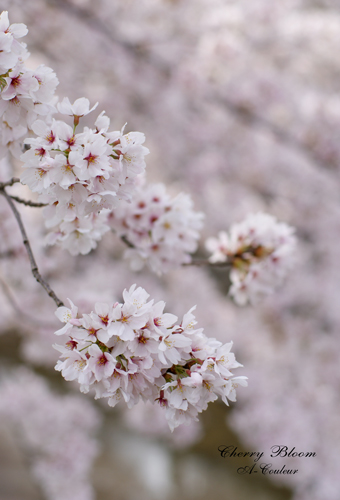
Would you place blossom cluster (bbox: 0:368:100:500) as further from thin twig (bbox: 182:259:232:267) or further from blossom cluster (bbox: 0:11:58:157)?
blossom cluster (bbox: 0:11:58:157)

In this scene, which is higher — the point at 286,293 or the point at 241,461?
the point at 286,293

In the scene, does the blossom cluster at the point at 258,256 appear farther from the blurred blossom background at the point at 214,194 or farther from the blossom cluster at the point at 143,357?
the blurred blossom background at the point at 214,194

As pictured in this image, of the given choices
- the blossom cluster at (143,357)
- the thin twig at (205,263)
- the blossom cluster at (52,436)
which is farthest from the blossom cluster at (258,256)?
the blossom cluster at (52,436)

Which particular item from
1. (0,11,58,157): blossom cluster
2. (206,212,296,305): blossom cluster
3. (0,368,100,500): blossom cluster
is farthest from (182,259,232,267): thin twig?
(0,368,100,500): blossom cluster

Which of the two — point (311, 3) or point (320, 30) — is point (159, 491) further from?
point (311, 3)

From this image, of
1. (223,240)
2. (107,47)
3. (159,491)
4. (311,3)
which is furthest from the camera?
(311,3)

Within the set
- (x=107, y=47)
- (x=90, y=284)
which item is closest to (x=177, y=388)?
(x=90, y=284)

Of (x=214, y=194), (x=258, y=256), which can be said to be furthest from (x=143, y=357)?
(x=214, y=194)
